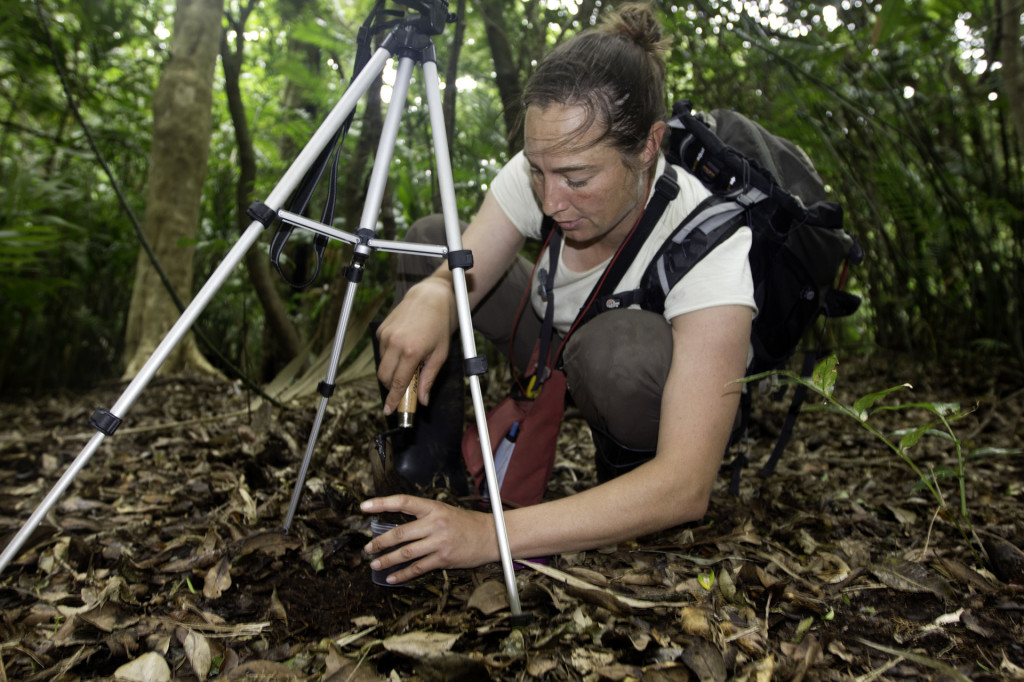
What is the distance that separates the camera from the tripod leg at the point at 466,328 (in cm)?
140

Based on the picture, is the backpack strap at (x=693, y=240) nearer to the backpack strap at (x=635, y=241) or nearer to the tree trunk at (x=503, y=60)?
the backpack strap at (x=635, y=241)

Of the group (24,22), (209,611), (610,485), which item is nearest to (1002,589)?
(610,485)

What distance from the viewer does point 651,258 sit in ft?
6.57

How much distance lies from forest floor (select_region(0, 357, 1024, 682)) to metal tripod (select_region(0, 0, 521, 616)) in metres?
0.21

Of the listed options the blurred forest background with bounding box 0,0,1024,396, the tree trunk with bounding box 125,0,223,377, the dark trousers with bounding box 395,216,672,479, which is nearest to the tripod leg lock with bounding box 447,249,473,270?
the dark trousers with bounding box 395,216,672,479

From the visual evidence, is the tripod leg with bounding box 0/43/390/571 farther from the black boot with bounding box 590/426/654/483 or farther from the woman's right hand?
the black boot with bounding box 590/426/654/483

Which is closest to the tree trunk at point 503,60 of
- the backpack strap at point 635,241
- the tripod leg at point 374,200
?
the backpack strap at point 635,241

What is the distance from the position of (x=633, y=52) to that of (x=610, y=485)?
1202 mm

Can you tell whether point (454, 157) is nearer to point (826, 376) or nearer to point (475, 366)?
point (475, 366)

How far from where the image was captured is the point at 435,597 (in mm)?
1689

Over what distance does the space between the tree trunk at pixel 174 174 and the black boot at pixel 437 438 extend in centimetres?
262

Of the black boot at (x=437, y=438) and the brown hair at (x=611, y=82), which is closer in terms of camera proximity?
the brown hair at (x=611, y=82)

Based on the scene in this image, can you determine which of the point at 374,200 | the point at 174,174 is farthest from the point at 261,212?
the point at 174,174

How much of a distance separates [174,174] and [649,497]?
3874 mm
